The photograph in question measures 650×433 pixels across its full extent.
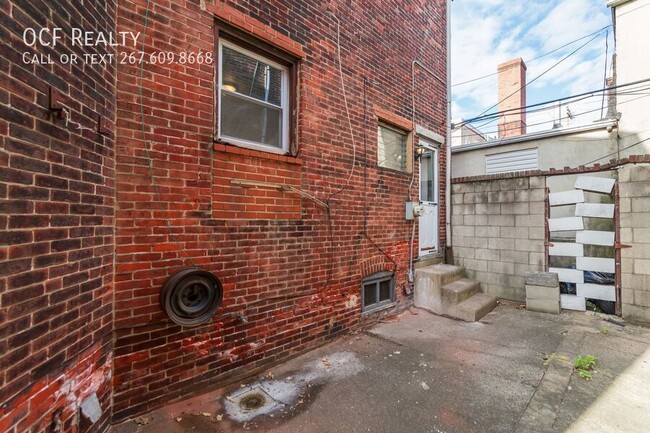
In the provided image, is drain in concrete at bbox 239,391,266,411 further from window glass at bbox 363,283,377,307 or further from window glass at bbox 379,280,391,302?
window glass at bbox 379,280,391,302

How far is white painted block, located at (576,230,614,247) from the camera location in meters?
4.62

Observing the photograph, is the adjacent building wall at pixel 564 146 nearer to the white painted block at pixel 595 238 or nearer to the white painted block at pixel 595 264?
the white painted block at pixel 595 238

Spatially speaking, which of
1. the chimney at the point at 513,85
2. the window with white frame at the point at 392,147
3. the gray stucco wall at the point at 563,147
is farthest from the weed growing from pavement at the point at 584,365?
the chimney at the point at 513,85

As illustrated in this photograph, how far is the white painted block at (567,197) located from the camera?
16.1 feet

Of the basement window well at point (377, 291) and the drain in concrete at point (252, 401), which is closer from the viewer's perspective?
the drain in concrete at point (252, 401)

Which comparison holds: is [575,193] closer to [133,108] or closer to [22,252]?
[133,108]

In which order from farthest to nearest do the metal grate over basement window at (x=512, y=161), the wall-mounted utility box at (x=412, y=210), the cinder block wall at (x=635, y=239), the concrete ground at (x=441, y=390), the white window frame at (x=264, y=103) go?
1. the metal grate over basement window at (x=512, y=161)
2. the wall-mounted utility box at (x=412, y=210)
3. the cinder block wall at (x=635, y=239)
4. the white window frame at (x=264, y=103)
5. the concrete ground at (x=441, y=390)

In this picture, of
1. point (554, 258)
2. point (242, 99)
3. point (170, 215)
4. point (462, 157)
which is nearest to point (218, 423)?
point (170, 215)

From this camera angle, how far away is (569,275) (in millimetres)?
4949

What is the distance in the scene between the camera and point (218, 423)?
2305mm

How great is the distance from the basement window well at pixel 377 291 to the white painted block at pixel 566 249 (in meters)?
2.89

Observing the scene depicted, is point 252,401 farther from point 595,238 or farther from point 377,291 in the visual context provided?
point 595,238

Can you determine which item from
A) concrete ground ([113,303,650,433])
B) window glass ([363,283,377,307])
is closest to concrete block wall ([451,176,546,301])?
concrete ground ([113,303,650,433])

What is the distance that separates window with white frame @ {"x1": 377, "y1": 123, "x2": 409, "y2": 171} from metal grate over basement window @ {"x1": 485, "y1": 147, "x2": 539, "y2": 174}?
13.3ft
